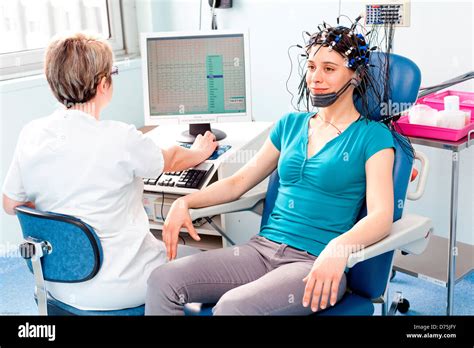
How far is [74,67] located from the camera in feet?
5.64

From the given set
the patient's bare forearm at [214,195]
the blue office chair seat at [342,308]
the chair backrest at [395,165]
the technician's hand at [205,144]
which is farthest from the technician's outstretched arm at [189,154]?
the chair backrest at [395,165]

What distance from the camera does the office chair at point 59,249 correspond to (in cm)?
163

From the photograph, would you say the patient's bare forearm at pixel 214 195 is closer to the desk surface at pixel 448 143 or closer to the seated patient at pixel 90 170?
the seated patient at pixel 90 170

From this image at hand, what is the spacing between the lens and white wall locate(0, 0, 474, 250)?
2623 millimetres

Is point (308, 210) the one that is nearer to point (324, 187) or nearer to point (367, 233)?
point (324, 187)

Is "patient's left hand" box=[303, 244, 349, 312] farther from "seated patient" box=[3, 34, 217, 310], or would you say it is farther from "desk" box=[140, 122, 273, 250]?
"desk" box=[140, 122, 273, 250]

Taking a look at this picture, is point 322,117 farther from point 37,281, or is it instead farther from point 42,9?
point 42,9

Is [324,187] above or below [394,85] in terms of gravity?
below

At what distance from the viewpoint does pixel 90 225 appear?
168 centimetres

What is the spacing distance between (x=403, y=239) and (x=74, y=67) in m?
0.95

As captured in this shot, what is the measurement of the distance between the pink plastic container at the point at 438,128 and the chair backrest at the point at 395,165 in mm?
375

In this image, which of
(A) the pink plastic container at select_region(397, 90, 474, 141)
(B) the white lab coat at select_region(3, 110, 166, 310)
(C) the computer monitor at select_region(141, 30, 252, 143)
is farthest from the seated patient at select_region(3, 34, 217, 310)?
(A) the pink plastic container at select_region(397, 90, 474, 141)

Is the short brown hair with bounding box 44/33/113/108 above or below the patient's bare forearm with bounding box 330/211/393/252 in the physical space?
above

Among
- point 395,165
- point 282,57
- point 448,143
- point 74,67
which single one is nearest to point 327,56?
point 395,165
